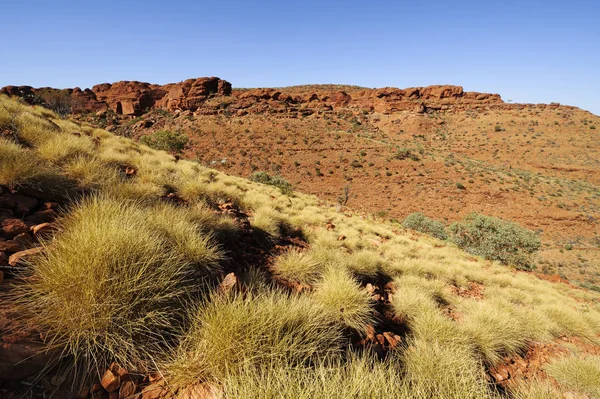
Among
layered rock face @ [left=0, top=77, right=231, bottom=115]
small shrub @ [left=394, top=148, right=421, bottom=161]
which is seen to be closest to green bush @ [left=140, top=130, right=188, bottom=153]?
small shrub @ [left=394, top=148, right=421, bottom=161]

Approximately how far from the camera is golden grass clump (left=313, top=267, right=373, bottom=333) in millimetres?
2889

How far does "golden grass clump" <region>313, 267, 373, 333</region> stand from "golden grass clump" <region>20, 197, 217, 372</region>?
1594 millimetres

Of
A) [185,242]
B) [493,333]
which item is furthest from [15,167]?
[493,333]

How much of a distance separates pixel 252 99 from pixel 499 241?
45526 mm

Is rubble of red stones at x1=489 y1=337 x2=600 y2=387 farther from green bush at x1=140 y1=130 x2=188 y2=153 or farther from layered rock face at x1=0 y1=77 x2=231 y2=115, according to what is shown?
layered rock face at x1=0 y1=77 x2=231 y2=115

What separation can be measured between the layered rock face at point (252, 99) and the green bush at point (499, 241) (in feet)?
120

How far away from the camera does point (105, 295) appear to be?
173cm

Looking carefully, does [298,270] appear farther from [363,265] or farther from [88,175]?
[88,175]

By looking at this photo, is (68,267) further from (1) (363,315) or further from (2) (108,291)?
(1) (363,315)

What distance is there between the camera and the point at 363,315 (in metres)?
3.06

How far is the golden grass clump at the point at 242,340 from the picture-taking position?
5.30 feet

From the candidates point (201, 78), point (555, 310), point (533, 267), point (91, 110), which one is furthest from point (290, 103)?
point (91, 110)

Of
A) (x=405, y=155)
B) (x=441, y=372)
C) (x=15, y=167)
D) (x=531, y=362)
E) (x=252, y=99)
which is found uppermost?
(x=252, y=99)

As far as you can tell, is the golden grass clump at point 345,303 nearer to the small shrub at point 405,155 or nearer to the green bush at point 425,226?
the green bush at point 425,226
